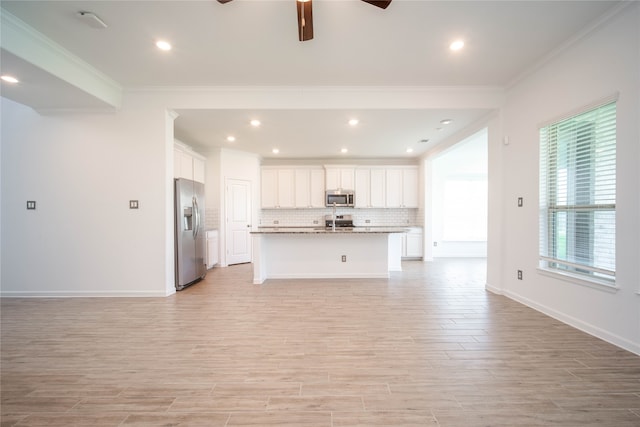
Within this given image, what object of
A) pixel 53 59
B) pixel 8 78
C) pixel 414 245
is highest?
pixel 53 59

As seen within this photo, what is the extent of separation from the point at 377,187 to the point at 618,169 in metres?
5.14

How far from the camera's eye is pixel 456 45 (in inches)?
108

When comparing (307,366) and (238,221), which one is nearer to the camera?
(307,366)

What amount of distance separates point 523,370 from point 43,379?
3508mm

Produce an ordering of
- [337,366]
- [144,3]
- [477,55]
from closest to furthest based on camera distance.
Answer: [337,366], [144,3], [477,55]

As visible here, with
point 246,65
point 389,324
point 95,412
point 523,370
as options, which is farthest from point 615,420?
point 246,65

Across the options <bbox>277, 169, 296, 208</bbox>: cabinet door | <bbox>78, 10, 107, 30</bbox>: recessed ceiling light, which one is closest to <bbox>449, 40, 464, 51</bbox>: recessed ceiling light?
<bbox>78, 10, 107, 30</bbox>: recessed ceiling light

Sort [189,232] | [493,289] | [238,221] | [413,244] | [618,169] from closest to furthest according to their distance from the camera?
[618,169]
[493,289]
[189,232]
[238,221]
[413,244]

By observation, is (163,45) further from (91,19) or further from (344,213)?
(344,213)

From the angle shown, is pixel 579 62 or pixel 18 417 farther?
pixel 579 62

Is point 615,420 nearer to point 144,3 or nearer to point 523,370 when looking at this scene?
point 523,370

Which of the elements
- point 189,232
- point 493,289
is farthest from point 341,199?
point 493,289

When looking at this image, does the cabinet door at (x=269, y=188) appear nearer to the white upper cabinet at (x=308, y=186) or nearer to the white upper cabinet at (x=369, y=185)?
the white upper cabinet at (x=308, y=186)

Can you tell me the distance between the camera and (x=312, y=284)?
445cm
